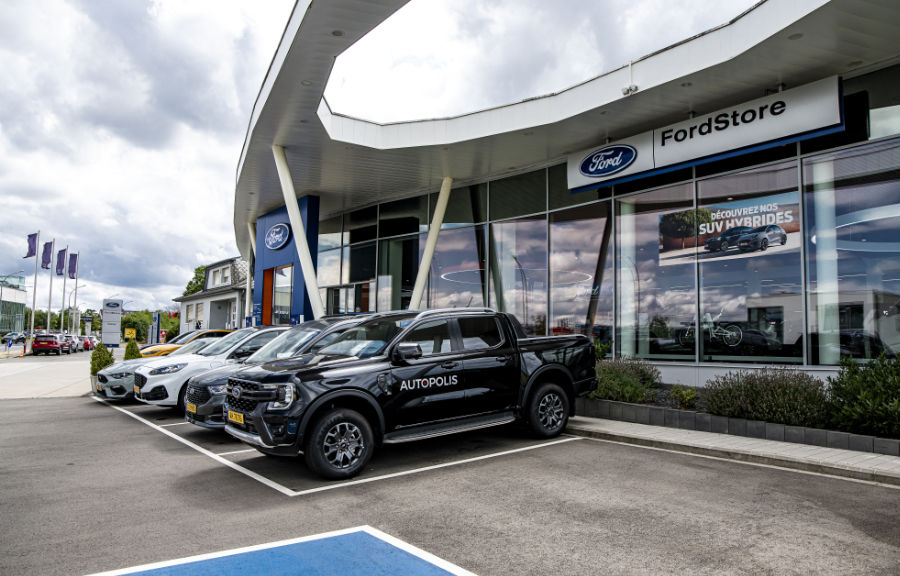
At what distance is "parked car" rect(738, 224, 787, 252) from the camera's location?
1177cm

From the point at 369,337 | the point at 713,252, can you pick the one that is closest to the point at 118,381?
the point at 369,337

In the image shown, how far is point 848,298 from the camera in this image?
10672mm

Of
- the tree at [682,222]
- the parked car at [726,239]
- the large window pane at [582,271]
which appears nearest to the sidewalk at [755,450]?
the parked car at [726,239]

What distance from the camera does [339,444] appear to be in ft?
20.7

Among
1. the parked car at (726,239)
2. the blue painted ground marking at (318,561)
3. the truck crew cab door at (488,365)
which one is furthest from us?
the parked car at (726,239)

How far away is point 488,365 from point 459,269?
1191cm

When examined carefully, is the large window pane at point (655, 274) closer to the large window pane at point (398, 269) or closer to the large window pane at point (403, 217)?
the large window pane at point (403, 217)

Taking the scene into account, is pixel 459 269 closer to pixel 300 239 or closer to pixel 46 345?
pixel 300 239

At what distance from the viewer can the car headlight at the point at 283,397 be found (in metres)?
6.19

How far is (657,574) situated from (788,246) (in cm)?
993

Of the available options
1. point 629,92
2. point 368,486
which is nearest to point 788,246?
point 629,92

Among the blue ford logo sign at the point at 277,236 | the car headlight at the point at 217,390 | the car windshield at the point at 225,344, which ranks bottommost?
the car headlight at the point at 217,390

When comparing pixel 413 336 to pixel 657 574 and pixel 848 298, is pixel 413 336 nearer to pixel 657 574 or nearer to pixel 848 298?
pixel 657 574

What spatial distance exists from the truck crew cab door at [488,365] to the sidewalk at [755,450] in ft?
5.67
